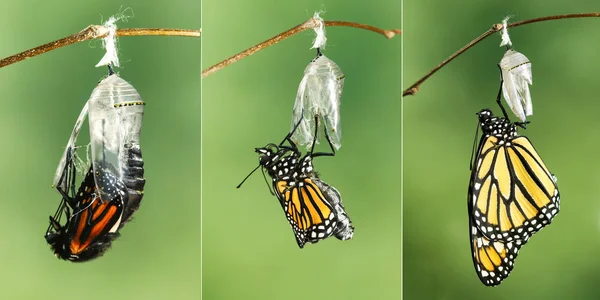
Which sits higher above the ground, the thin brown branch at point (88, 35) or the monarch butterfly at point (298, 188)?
the thin brown branch at point (88, 35)

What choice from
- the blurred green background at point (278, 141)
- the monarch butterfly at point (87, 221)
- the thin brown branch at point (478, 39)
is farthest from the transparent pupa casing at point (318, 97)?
the monarch butterfly at point (87, 221)

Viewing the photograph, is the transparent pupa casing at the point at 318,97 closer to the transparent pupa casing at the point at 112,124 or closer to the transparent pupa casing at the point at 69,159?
the transparent pupa casing at the point at 112,124

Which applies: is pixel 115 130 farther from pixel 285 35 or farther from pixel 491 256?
pixel 491 256

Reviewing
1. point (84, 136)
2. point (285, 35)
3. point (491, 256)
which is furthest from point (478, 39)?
point (84, 136)

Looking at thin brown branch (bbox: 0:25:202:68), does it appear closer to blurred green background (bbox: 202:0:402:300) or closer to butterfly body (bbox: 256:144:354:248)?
blurred green background (bbox: 202:0:402:300)

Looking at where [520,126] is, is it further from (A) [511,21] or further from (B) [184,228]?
(B) [184,228]

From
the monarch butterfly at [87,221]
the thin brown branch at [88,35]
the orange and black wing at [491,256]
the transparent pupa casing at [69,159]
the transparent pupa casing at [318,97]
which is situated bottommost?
the orange and black wing at [491,256]

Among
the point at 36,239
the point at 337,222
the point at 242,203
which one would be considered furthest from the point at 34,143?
the point at 337,222
